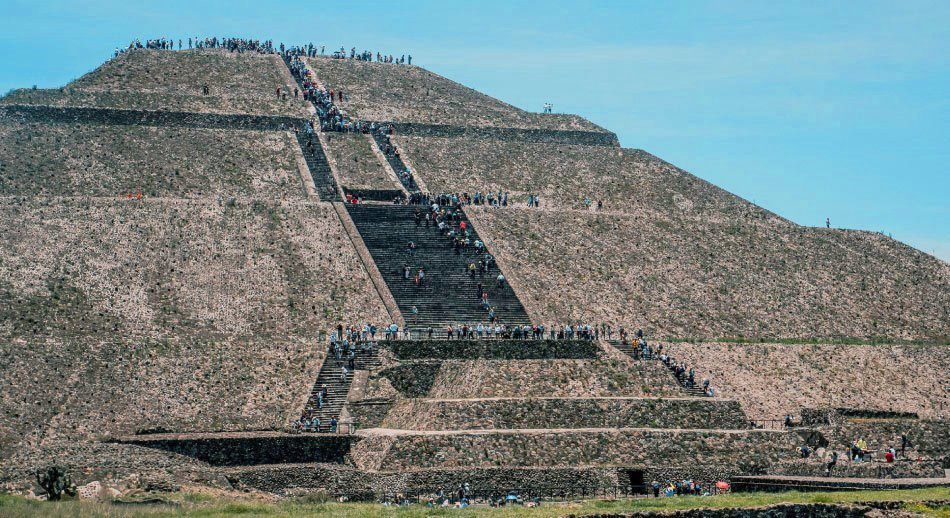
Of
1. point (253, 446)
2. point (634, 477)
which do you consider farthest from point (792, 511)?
point (253, 446)

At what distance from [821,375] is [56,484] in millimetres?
30399

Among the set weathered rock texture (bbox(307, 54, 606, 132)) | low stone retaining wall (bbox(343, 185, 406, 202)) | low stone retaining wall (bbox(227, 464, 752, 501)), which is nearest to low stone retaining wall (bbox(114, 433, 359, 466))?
low stone retaining wall (bbox(227, 464, 752, 501))

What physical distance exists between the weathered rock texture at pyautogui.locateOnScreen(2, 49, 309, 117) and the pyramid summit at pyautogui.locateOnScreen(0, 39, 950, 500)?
25 cm

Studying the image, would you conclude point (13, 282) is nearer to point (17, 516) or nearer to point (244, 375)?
point (244, 375)

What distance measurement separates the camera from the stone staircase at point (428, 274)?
5906cm

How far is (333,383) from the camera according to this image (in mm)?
51500

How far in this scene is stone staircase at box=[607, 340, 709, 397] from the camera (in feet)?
174

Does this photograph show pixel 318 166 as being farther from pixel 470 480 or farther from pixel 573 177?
pixel 470 480

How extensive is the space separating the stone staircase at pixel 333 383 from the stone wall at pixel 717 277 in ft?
29.2

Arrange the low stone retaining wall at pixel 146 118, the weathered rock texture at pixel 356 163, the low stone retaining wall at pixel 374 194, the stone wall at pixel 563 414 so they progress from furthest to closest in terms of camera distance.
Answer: the low stone retaining wall at pixel 146 118 < the weathered rock texture at pixel 356 163 < the low stone retaining wall at pixel 374 194 < the stone wall at pixel 563 414

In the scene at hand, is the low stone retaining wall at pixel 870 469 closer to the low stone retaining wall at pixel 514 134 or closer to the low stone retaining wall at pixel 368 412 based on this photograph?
the low stone retaining wall at pixel 368 412

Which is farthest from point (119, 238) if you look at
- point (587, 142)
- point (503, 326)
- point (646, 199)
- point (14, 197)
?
point (587, 142)

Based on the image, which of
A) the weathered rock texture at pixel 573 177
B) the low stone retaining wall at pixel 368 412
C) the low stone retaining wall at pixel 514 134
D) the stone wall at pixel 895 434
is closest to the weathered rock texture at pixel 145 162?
the weathered rock texture at pixel 573 177

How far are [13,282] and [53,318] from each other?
3.35m
